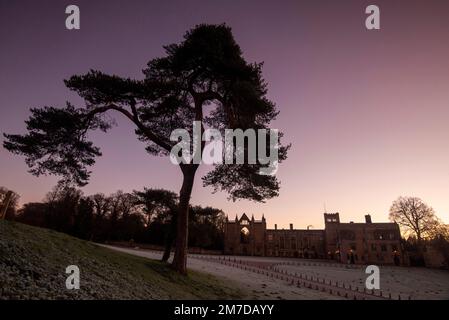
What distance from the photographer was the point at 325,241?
77.5 m

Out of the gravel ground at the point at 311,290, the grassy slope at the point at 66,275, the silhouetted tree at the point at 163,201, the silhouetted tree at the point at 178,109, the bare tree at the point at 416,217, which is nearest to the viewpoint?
the grassy slope at the point at 66,275

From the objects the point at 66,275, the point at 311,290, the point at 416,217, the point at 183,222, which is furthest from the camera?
the point at 416,217

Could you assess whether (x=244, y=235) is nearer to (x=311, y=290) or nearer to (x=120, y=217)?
(x=120, y=217)

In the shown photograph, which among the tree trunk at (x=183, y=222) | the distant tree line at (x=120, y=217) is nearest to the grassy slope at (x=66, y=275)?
the tree trunk at (x=183, y=222)

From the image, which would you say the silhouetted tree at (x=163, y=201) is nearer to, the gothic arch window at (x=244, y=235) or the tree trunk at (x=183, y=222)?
the tree trunk at (x=183, y=222)

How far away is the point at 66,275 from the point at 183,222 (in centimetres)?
819

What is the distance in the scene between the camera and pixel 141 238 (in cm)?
6875

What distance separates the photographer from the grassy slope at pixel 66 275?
7.52m

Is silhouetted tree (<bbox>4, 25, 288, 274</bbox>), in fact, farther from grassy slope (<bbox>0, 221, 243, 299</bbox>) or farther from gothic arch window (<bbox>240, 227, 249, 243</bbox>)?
gothic arch window (<bbox>240, 227, 249, 243</bbox>)

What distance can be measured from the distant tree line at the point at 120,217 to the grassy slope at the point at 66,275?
503 centimetres

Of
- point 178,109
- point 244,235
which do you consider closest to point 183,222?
point 178,109
